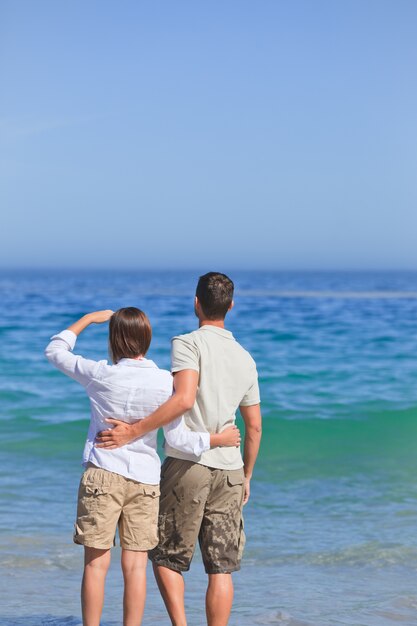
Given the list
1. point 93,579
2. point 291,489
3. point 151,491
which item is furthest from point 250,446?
point 291,489

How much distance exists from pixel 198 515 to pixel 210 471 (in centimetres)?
19

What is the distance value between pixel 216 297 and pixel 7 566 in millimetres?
2653

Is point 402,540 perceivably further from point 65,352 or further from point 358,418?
point 358,418

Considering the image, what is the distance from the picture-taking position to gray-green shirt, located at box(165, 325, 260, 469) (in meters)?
3.57

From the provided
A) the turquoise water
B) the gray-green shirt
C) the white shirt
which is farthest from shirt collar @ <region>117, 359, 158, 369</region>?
the turquoise water

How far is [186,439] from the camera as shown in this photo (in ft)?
11.5

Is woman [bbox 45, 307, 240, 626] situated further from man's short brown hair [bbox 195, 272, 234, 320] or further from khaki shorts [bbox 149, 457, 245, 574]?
man's short brown hair [bbox 195, 272, 234, 320]

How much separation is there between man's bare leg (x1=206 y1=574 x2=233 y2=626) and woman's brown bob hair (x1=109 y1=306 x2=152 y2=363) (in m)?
1.02

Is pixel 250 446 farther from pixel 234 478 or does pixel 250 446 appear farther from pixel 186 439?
pixel 186 439

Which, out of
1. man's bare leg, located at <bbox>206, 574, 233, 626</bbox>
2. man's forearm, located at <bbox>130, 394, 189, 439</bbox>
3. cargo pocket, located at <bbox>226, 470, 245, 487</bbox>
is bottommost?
man's bare leg, located at <bbox>206, 574, 233, 626</bbox>

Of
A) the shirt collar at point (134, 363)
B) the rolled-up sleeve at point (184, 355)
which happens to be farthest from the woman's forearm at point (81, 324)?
the rolled-up sleeve at point (184, 355)

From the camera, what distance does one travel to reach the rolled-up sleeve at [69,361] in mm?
3506

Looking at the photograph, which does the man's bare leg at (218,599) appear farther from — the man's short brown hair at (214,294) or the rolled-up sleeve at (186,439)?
the man's short brown hair at (214,294)

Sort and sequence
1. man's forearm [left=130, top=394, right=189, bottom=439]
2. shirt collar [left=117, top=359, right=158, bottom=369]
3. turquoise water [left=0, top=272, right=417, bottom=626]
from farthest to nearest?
1. turquoise water [left=0, top=272, right=417, bottom=626]
2. shirt collar [left=117, top=359, right=158, bottom=369]
3. man's forearm [left=130, top=394, right=189, bottom=439]
